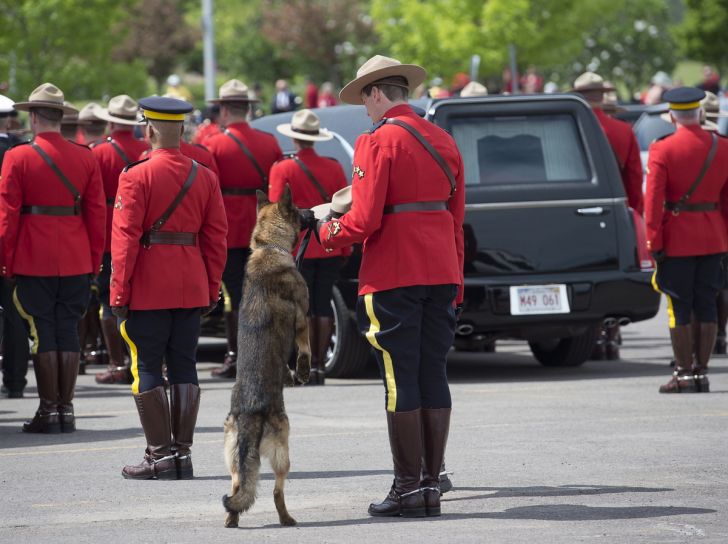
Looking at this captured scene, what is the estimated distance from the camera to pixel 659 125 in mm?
22234

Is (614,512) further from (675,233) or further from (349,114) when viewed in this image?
(349,114)

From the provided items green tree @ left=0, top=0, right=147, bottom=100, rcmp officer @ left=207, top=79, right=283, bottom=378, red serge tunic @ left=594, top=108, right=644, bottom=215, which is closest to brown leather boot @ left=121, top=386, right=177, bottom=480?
rcmp officer @ left=207, top=79, right=283, bottom=378

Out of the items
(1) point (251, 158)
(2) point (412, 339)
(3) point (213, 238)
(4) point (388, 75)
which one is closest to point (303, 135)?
(1) point (251, 158)

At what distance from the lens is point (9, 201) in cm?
1077

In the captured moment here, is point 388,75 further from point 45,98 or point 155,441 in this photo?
point 45,98

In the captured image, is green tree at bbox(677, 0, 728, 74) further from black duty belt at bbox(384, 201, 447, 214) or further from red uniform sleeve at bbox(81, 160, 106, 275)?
black duty belt at bbox(384, 201, 447, 214)

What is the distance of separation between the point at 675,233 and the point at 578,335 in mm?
1789

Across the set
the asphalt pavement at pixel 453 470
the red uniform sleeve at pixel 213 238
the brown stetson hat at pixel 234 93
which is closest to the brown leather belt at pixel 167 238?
the red uniform sleeve at pixel 213 238

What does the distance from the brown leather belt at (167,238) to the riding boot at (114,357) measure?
4671 mm

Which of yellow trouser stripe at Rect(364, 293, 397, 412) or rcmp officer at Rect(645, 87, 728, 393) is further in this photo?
rcmp officer at Rect(645, 87, 728, 393)

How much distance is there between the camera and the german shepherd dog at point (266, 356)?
754cm

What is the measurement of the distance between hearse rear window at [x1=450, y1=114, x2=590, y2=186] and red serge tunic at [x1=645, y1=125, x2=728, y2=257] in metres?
1.20

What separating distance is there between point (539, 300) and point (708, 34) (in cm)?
4854

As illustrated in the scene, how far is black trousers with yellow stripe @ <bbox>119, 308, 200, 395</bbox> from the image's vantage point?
908 cm
